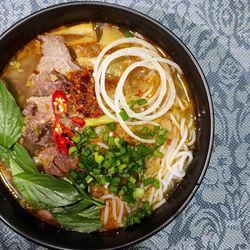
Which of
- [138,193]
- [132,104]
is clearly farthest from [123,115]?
[138,193]

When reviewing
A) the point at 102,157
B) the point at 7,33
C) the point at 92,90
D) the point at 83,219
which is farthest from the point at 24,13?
the point at 83,219

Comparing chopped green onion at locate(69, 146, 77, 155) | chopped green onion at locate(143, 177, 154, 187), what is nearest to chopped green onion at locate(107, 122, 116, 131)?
chopped green onion at locate(69, 146, 77, 155)

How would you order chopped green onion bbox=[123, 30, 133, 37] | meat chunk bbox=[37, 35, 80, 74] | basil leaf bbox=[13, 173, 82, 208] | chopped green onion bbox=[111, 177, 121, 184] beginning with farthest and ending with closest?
chopped green onion bbox=[123, 30, 133, 37]
meat chunk bbox=[37, 35, 80, 74]
chopped green onion bbox=[111, 177, 121, 184]
basil leaf bbox=[13, 173, 82, 208]

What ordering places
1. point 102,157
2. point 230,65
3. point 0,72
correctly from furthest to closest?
point 230,65, point 0,72, point 102,157

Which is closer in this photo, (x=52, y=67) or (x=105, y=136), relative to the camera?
(x=105, y=136)

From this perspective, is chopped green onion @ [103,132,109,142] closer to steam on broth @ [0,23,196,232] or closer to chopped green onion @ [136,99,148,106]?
steam on broth @ [0,23,196,232]

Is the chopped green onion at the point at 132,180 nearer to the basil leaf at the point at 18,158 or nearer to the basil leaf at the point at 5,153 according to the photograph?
the basil leaf at the point at 18,158

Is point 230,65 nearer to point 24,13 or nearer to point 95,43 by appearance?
point 95,43

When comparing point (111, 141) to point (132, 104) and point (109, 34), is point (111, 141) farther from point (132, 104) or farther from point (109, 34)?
point (109, 34)
